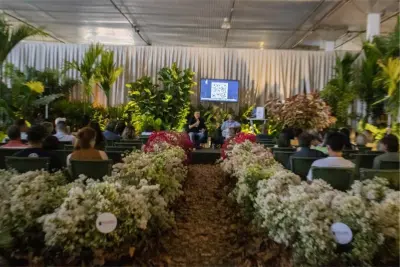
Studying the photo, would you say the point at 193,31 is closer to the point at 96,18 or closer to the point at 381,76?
the point at 96,18

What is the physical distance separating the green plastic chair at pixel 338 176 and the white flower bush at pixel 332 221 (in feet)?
1.82

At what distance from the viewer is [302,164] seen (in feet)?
14.9

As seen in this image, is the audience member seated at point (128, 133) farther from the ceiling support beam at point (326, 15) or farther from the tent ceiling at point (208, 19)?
the ceiling support beam at point (326, 15)

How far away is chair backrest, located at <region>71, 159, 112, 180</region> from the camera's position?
12.8ft

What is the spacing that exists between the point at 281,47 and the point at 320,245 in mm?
15445

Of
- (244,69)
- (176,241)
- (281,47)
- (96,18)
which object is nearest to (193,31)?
(244,69)

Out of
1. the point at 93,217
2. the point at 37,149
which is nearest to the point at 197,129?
the point at 37,149

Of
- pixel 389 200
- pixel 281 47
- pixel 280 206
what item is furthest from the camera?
pixel 281 47

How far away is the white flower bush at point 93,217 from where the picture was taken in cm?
264

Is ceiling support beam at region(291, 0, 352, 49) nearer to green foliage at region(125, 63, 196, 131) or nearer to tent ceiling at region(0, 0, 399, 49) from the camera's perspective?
tent ceiling at region(0, 0, 399, 49)

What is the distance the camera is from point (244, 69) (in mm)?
14078

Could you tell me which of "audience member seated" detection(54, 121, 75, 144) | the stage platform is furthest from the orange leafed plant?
"audience member seated" detection(54, 121, 75, 144)

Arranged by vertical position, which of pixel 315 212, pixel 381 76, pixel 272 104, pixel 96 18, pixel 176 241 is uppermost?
pixel 96 18

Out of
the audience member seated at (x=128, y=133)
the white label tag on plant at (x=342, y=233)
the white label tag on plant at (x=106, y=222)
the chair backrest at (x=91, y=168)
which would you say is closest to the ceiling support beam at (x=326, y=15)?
the audience member seated at (x=128, y=133)
